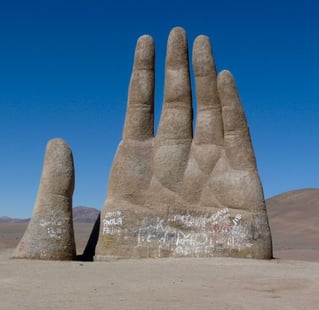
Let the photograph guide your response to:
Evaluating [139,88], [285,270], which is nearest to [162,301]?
[285,270]

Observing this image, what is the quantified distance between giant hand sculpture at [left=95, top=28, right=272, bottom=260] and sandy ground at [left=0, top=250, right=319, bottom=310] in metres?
1.07

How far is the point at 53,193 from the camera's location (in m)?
19.5

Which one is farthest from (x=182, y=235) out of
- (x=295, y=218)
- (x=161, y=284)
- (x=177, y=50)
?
(x=295, y=218)

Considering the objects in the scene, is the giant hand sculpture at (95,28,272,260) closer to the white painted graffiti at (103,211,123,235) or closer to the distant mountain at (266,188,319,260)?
the white painted graffiti at (103,211,123,235)

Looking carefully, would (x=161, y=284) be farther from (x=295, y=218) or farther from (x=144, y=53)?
(x=295, y=218)

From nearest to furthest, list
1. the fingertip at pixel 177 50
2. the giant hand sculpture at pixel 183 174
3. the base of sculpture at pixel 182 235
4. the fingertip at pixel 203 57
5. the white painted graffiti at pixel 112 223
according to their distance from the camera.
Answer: the base of sculpture at pixel 182 235
the giant hand sculpture at pixel 183 174
the white painted graffiti at pixel 112 223
the fingertip at pixel 203 57
the fingertip at pixel 177 50

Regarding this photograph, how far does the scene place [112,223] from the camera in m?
19.8

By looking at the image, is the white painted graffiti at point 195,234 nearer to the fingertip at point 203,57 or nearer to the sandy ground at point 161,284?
the sandy ground at point 161,284

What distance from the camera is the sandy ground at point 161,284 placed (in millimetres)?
11148

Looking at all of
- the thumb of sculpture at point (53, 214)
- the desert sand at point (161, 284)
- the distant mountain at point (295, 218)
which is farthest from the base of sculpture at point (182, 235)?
the distant mountain at point (295, 218)

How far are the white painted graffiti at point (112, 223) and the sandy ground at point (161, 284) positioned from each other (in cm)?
146

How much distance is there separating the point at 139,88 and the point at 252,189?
543cm

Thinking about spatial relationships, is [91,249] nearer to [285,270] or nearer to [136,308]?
[285,270]

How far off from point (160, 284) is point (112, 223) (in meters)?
6.61
